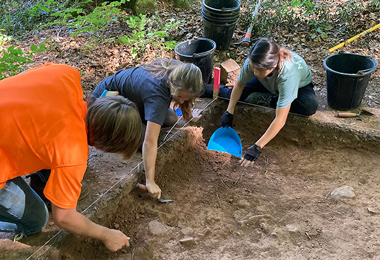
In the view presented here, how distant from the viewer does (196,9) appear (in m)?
5.76

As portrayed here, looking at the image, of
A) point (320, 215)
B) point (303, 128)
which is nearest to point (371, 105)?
point (303, 128)

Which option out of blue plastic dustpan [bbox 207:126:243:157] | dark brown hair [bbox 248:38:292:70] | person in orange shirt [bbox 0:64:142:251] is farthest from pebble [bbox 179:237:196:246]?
dark brown hair [bbox 248:38:292:70]

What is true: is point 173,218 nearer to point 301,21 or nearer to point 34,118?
point 34,118

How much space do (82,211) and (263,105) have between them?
2.08 metres

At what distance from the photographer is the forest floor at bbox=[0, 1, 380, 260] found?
220 centimetres

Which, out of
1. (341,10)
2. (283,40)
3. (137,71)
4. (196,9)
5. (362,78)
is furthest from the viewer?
(196,9)

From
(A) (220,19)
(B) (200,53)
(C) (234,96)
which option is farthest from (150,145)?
(A) (220,19)

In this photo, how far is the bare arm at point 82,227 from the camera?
1635mm

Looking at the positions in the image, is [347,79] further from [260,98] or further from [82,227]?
[82,227]

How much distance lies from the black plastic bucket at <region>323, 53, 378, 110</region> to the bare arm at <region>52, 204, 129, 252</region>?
8.11ft

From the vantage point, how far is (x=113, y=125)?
1614 mm

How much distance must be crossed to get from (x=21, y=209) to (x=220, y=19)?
10.9 ft

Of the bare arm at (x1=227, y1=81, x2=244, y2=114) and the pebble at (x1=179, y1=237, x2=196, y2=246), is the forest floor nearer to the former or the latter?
the pebble at (x1=179, y1=237, x2=196, y2=246)

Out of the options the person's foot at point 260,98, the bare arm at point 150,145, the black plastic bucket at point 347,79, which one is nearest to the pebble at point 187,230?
the bare arm at point 150,145
